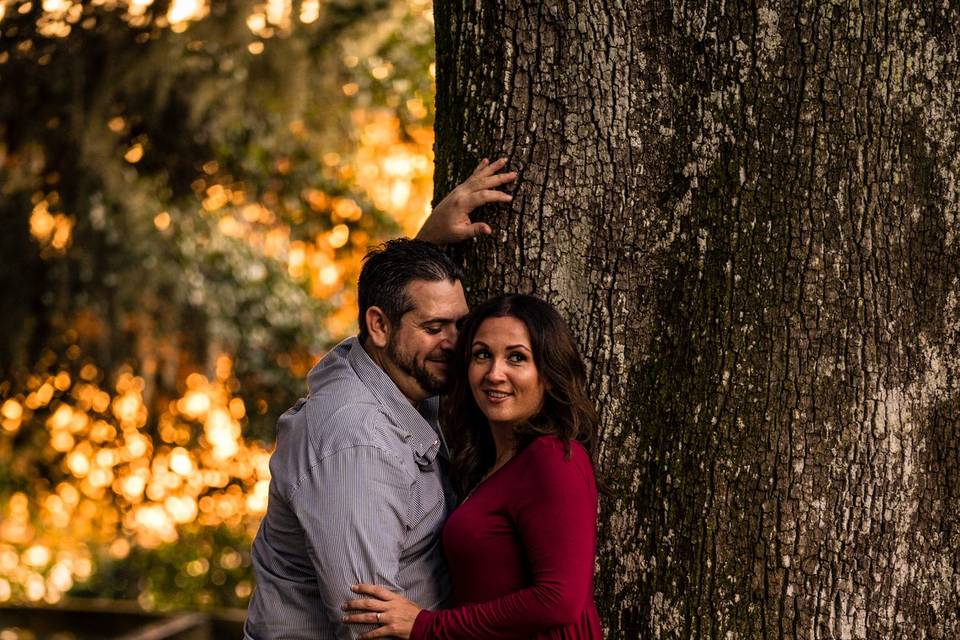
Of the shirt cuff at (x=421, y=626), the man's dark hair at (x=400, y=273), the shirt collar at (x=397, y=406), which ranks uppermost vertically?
the man's dark hair at (x=400, y=273)

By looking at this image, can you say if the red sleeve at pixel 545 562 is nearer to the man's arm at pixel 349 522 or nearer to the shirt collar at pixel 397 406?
the man's arm at pixel 349 522

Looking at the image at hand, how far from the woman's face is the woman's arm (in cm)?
18

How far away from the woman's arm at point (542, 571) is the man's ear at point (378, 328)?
59 centimetres

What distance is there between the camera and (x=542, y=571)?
2.71 metres

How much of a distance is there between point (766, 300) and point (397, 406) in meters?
1.05

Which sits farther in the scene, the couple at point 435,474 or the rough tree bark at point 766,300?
the rough tree bark at point 766,300

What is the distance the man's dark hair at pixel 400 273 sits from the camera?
10.1 feet

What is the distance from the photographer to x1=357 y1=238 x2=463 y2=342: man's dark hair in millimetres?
3086

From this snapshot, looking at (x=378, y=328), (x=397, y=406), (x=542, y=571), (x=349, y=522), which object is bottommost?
(x=542, y=571)

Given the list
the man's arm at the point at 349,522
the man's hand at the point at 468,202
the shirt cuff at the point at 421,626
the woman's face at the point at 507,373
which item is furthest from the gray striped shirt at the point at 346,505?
the man's hand at the point at 468,202

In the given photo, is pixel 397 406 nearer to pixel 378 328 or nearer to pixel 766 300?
pixel 378 328

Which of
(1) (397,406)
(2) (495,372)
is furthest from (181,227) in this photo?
(2) (495,372)

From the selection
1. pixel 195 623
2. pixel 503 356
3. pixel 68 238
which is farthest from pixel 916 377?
pixel 195 623

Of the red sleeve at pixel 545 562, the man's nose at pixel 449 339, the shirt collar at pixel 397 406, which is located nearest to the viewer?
the red sleeve at pixel 545 562
